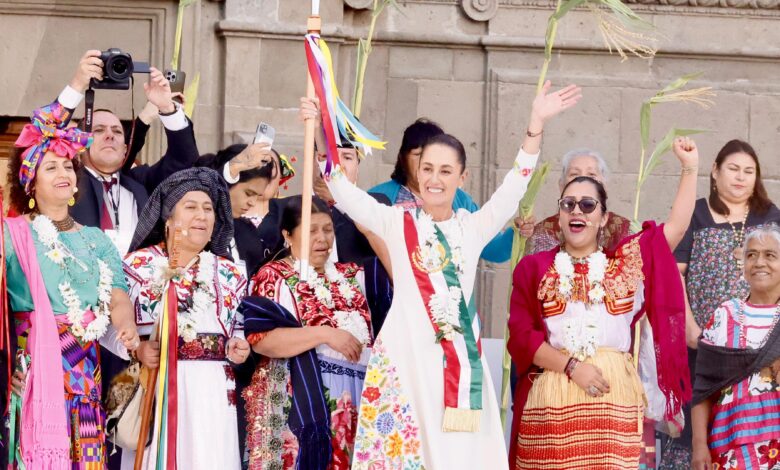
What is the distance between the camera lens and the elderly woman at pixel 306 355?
6.88 meters

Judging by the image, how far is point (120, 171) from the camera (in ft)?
25.7

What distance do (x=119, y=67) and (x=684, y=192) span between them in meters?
2.43

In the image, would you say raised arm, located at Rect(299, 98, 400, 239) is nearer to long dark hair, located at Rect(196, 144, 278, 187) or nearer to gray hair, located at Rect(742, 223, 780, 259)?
long dark hair, located at Rect(196, 144, 278, 187)

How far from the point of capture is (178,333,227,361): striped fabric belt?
673 cm

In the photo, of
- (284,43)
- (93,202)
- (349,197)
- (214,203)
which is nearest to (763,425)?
(349,197)

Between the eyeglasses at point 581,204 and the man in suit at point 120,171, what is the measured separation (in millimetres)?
1799

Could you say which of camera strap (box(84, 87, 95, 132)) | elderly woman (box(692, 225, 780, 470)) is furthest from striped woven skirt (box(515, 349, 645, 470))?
camera strap (box(84, 87, 95, 132))

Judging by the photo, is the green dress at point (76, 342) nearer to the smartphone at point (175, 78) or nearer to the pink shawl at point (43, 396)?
the pink shawl at point (43, 396)

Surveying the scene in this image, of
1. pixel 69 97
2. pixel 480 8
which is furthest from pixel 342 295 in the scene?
pixel 480 8

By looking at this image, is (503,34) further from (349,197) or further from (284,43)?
(349,197)

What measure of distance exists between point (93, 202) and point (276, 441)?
4.73 ft

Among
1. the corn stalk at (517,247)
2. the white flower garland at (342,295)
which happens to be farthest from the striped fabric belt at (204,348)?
the corn stalk at (517,247)

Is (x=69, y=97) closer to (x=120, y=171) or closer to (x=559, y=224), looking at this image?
(x=120, y=171)

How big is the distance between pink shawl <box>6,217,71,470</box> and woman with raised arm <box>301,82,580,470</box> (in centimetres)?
113
